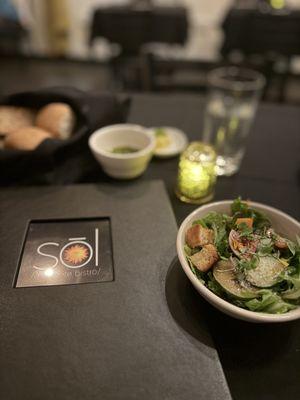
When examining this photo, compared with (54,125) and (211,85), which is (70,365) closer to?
(54,125)

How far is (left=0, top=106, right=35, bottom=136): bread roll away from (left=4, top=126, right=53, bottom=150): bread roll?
5 centimetres

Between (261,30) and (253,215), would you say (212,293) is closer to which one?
(253,215)

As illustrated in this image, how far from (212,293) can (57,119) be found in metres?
0.58

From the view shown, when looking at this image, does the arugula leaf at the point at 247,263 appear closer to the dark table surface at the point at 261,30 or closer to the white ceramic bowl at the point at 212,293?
the white ceramic bowl at the point at 212,293

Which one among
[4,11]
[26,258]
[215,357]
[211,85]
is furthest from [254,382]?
[4,11]

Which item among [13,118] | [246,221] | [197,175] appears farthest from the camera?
[13,118]

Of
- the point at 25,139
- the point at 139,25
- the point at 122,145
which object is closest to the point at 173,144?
the point at 122,145

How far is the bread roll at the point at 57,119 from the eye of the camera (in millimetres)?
844

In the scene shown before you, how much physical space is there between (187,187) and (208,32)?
11.8 ft

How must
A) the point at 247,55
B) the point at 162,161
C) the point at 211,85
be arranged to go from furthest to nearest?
the point at 247,55 → the point at 211,85 → the point at 162,161

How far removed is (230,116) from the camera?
1.06 metres

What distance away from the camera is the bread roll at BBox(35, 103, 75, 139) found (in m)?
0.84

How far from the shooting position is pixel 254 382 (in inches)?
18.7

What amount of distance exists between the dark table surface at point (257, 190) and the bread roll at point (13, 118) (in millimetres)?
340
